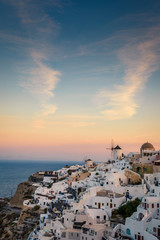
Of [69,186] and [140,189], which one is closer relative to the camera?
[140,189]

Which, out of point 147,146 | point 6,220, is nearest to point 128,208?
point 147,146

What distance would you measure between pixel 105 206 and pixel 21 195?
34522mm

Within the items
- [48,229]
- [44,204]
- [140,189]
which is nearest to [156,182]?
[140,189]

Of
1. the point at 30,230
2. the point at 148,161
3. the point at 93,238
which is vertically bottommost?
the point at 30,230

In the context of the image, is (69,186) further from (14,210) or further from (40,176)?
(40,176)

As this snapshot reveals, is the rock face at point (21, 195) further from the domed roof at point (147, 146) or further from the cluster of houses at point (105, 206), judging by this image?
the domed roof at point (147, 146)

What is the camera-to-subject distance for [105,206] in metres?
36.8

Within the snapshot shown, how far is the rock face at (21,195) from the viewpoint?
62.8 meters

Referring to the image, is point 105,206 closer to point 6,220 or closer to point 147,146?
point 147,146

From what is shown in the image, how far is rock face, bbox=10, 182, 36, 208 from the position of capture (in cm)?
6278

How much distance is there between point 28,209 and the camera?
5031cm

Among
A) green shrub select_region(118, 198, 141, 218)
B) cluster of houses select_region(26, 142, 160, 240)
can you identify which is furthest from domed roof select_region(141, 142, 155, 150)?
green shrub select_region(118, 198, 141, 218)

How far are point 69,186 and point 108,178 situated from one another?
12.6m

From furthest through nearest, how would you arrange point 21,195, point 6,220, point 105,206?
1. point 21,195
2. point 6,220
3. point 105,206
